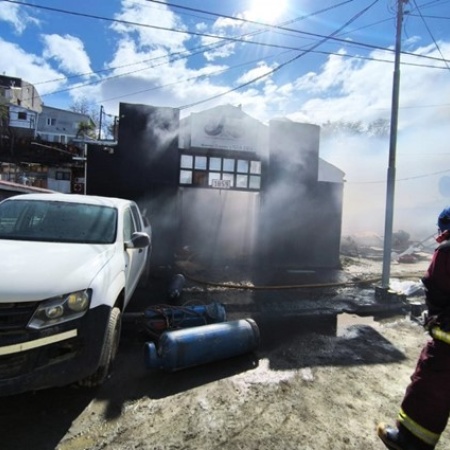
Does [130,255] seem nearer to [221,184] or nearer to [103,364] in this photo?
[103,364]

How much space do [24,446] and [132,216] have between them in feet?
11.3

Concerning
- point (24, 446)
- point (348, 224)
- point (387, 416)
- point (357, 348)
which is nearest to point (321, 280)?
point (357, 348)

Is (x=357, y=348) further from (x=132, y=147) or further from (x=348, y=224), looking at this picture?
(x=348, y=224)

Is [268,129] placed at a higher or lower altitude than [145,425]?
higher

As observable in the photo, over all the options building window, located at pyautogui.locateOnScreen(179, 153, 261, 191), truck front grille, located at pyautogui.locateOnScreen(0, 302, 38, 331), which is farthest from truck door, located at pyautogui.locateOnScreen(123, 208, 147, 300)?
building window, located at pyautogui.locateOnScreen(179, 153, 261, 191)

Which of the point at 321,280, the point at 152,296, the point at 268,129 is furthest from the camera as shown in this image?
the point at 268,129

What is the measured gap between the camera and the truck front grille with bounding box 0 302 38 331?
254 centimetres

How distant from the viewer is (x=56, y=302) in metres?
2.71

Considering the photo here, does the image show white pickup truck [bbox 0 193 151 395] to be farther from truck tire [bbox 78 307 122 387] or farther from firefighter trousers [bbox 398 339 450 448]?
firefighter trousers [bbox 398 339 450 448]

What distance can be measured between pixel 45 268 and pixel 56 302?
0.37 m

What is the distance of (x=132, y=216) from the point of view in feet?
18.2

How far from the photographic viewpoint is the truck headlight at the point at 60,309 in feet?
8.63

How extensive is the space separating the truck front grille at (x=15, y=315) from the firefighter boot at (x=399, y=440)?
2.78 m

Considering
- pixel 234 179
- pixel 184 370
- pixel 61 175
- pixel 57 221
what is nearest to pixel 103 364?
pixel 184 370
